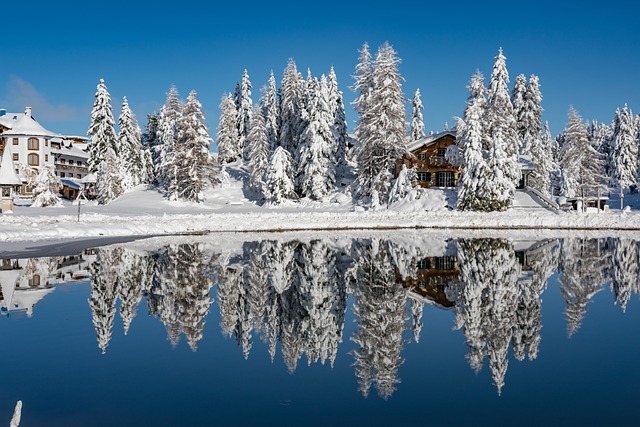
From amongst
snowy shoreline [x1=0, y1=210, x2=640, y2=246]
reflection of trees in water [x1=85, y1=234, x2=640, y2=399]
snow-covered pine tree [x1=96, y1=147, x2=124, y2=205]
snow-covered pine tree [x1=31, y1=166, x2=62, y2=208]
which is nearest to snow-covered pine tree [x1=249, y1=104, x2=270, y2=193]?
snow-covered pine tree [x1=96, y1=147, x2=124, y2=205]

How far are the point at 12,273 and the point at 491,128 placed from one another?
177 ft

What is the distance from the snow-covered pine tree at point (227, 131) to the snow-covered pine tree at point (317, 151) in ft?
70.3

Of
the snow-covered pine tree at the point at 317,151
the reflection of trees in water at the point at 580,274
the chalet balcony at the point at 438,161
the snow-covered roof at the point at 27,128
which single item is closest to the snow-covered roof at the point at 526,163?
the chalet balcony at the point at 438,161

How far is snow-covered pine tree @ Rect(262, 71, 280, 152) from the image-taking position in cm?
8600

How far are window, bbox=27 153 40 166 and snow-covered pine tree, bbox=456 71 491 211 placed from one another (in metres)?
64.8

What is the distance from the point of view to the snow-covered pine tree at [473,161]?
57312 millimetres

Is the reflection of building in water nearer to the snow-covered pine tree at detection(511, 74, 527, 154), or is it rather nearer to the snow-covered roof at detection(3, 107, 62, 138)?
the snow-covered roof at detection(3, 107, 62, 138)

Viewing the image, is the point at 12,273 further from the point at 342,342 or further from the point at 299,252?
the point at 342,342

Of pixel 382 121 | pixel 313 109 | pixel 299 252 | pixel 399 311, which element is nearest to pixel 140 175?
pixel 313 109

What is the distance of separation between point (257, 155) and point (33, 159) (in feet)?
130

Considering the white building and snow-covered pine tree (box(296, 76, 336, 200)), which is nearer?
snow-covered pine tree (box(296, 76, 336, 200))

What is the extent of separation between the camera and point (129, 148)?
277ft

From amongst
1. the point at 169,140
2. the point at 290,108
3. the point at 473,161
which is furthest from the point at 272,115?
the point at 473,161

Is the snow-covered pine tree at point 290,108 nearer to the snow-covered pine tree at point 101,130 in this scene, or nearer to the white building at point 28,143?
the snow-covered pine tree at point 101,130
